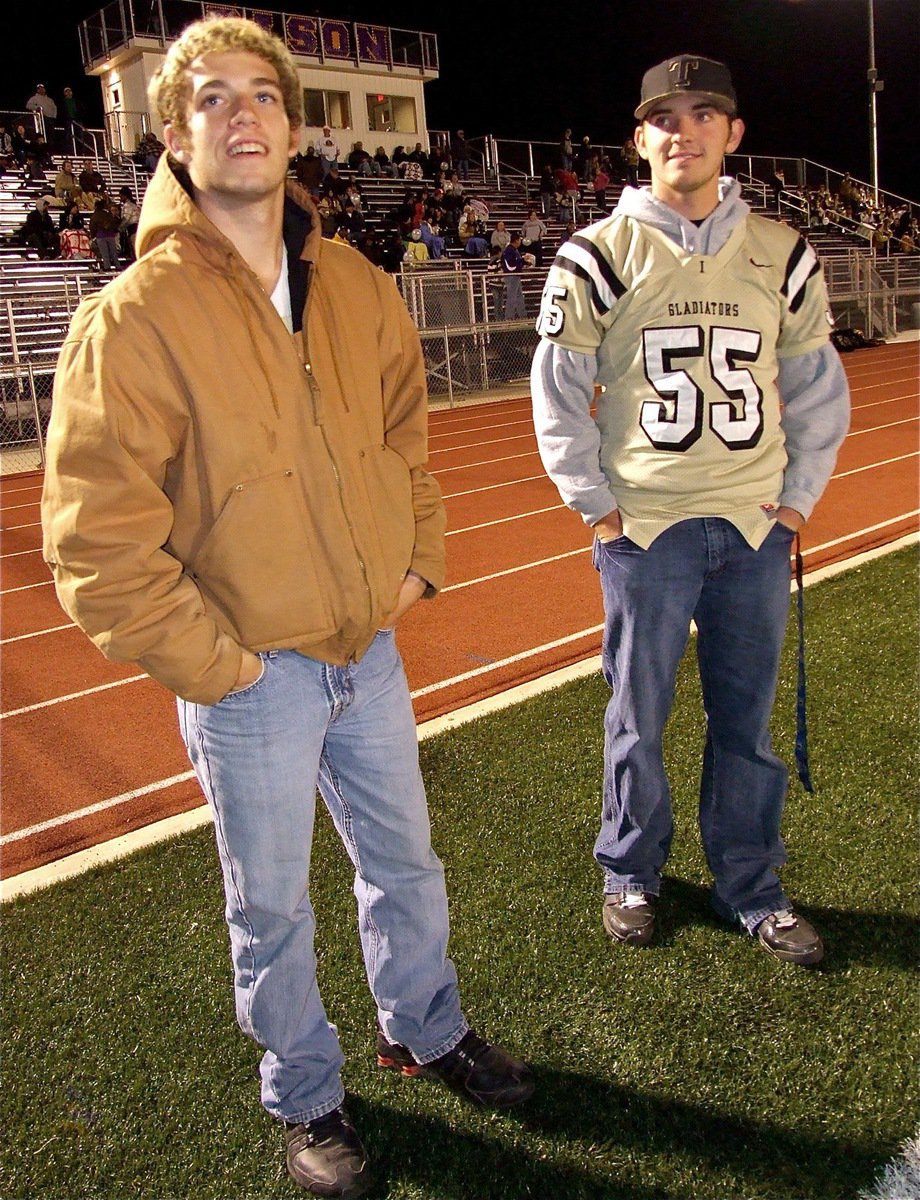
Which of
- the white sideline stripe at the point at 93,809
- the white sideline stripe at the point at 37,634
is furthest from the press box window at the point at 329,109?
the white sideline stripe at the point at 93,809

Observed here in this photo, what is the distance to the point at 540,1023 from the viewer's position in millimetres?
2580

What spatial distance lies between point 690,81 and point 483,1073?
2335 mm

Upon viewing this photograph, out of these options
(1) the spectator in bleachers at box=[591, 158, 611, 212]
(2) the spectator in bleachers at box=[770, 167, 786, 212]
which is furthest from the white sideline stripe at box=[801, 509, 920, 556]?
(2) the spectator in bleachers at box=[770, 167, 786, 212]

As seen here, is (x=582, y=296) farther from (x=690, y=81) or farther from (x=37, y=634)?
(x=37, y=634)

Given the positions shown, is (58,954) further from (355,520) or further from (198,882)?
(355,520)

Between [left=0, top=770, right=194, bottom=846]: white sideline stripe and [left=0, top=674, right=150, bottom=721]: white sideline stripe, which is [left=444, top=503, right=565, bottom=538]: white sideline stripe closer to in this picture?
[left=0, top=674, right=150, bottom=721]: white sideline stripe

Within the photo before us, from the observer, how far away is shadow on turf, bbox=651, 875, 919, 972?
2.72m

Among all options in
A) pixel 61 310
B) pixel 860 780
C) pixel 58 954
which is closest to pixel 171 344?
pixel 58 954

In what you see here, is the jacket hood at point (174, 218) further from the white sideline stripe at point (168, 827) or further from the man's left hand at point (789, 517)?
the white sideline stripe at point (168, 827)

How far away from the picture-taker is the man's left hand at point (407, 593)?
217 cm

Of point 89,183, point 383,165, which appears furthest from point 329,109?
point 89,183

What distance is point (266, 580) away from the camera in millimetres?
1917

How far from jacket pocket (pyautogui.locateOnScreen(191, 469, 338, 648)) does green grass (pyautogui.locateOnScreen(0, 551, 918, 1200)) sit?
118 cm

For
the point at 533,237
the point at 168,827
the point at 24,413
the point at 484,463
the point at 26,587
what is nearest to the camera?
the point at 168,827
